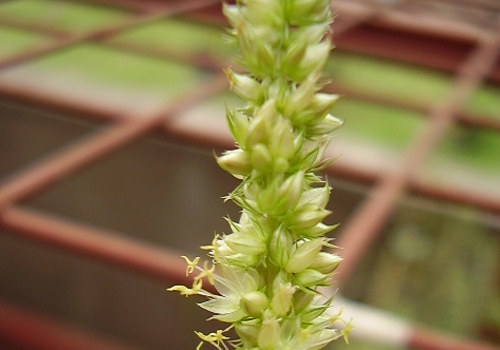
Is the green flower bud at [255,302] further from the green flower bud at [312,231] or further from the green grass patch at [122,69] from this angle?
the green grass patch at [122,69]

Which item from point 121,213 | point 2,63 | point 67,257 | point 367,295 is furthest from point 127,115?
point 367,295

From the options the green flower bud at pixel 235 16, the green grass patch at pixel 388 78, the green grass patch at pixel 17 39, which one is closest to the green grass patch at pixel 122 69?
the green grass patch at pixel 17 39

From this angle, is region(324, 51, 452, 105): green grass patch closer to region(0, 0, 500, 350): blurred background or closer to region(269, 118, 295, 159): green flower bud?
region(0, 0, 500, 350): blurred background

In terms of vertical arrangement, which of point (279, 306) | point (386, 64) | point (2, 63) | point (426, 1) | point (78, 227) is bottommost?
point (279, 306)

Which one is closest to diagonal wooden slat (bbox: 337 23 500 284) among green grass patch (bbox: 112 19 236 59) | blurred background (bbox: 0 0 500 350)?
blurred background (bbox: 0 0 500 350)

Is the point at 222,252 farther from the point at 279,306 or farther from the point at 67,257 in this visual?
the point at 67,257
